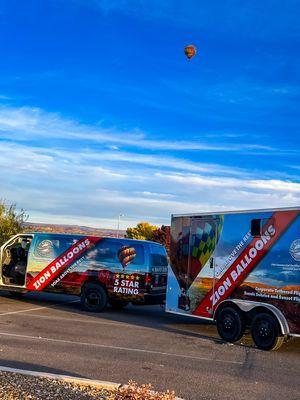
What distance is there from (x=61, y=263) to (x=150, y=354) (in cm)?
675

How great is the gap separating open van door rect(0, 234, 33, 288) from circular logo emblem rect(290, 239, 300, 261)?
28.4 feet

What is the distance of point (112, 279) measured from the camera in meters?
15.0

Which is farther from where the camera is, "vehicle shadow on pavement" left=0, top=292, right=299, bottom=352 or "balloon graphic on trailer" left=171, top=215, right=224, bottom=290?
"vehicle shadow on pavement" left=0, top=292, right=299, bottom=352

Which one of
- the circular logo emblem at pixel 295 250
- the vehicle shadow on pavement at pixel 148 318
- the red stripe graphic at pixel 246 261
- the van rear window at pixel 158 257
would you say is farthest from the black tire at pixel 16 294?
the circular logo emblem at pixel 295 250

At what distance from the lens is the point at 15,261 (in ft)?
55.4

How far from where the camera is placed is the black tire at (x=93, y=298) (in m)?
15.1

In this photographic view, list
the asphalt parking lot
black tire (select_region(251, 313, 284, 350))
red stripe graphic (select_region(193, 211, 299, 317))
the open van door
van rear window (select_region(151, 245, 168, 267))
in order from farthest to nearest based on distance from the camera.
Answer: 1. the open van door
2. van rear window (select_region(151, 245, 168, 267))
3. red stripe graphic (select_region(193, 211, 299, 317))
4. black tire (select_region(251, 313, 284, 350))
5. the asphalt parking lot

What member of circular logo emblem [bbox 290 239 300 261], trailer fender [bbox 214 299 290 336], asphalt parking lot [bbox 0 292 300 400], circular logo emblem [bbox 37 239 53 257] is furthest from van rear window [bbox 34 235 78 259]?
circular logo emblem [bbox 290 239 300 261]

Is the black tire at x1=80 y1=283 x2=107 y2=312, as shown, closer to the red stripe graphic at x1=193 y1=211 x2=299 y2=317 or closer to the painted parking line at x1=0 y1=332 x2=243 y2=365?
the red stripe graphic at x1=193 y1=211 x2=299 y2=317

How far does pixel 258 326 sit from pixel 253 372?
2171 mm

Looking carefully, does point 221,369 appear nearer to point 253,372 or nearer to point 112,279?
point 253,372

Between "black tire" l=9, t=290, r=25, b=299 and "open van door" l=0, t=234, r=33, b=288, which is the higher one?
"open van door" l=0, t=234, r=33, b=288

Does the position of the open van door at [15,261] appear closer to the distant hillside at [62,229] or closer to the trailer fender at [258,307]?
the distant hillside at [62,229]

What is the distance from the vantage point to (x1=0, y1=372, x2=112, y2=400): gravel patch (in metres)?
5.71
